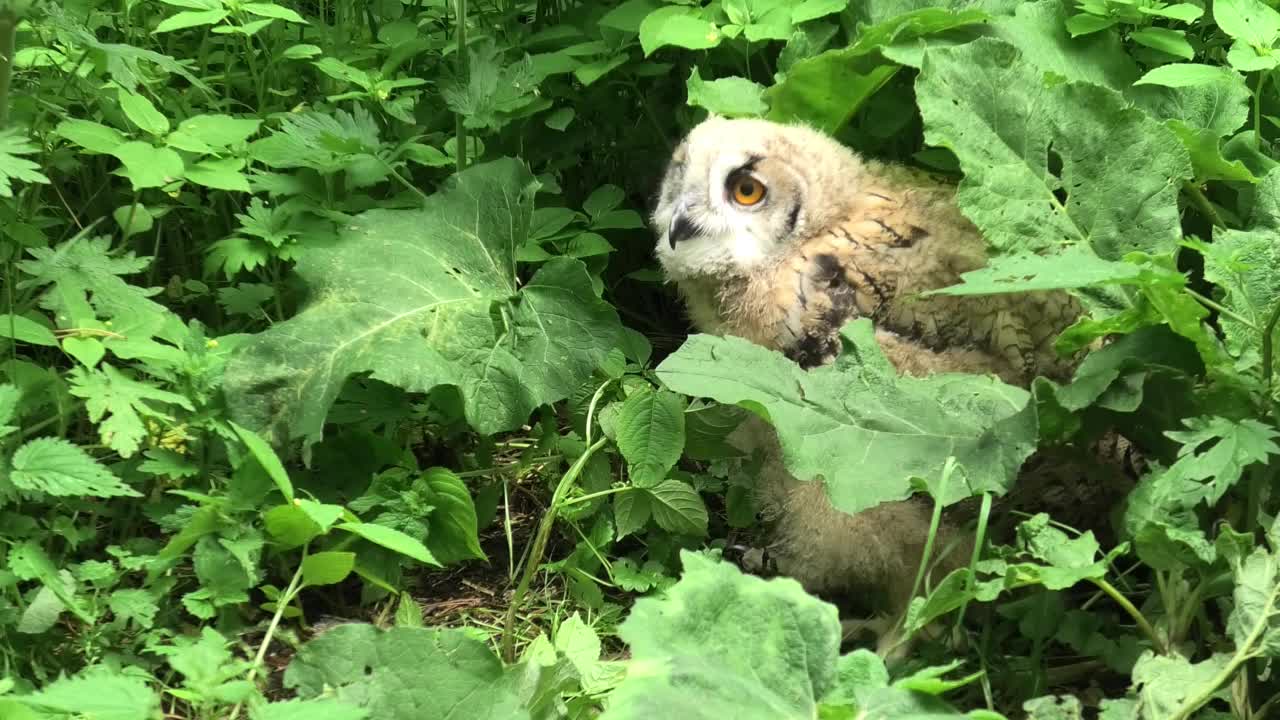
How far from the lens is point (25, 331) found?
9.86ft

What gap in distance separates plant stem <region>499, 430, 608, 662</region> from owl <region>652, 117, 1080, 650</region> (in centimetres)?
45

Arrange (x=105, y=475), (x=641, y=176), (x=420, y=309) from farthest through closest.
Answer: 1. (x=641, y=176)
2. (x=420, y=309)
3. (x=105, y=475)

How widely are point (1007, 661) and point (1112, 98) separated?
1348 millimetres

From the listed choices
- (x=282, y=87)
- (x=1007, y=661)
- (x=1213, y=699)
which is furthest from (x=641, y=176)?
(x=1213, y=699)

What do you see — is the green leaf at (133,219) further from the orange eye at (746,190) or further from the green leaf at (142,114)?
the orange eye at (746,190)

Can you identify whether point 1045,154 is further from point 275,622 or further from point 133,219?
point 133,219

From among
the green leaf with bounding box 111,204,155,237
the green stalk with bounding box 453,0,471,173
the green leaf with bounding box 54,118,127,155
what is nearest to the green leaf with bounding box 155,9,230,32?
the green leaf with bounding box 54,118,127,155

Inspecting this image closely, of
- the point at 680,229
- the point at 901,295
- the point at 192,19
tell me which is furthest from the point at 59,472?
the point at 901,295

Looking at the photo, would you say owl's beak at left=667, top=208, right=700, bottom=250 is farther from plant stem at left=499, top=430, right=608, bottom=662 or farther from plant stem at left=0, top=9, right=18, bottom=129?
plant stem at left=0, top=9, right=18, bottom=129

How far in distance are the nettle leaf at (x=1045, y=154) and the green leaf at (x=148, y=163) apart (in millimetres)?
2008

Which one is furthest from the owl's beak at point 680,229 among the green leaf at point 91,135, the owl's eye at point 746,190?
the green leaf at point 91,135

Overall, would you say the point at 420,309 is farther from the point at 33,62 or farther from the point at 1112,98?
the point at 1112,98

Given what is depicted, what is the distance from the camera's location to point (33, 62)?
12.3 feet

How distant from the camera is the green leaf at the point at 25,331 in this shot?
2.99m
